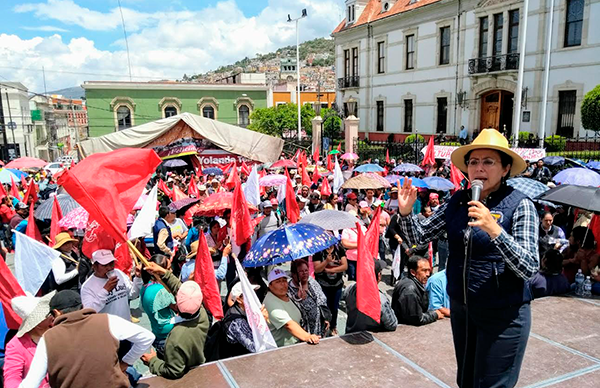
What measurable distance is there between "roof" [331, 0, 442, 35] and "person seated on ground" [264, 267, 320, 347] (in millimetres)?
26071

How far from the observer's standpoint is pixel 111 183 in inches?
163

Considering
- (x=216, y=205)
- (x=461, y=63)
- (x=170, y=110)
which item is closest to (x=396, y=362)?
(x=216, y=205)

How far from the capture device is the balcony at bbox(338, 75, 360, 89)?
33.0 meters

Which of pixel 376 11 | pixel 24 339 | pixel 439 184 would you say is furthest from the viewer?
pixel 376 11

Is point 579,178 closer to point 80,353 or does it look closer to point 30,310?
point 80,353

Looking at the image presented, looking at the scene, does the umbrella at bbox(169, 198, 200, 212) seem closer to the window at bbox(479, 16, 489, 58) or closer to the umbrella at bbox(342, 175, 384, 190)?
the umbrella at bbox(342, 175, 384, 190)

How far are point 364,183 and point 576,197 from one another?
409 cm

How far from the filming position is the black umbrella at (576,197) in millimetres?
5668

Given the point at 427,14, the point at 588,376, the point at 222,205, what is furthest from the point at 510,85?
the point at 588,376

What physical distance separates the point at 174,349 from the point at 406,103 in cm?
2811

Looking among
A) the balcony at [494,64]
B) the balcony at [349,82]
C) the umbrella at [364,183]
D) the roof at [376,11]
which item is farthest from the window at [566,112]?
the umbrella at [364,183]

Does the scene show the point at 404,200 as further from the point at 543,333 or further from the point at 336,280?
the point at 336,280

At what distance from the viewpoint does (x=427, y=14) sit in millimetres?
26453

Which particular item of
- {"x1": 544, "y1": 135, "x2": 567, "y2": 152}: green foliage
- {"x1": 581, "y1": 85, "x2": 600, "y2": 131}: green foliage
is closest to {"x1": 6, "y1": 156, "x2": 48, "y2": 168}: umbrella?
{"x1": 581, "y1": 85, "x2": 600, "y2": 131}: green foliage
